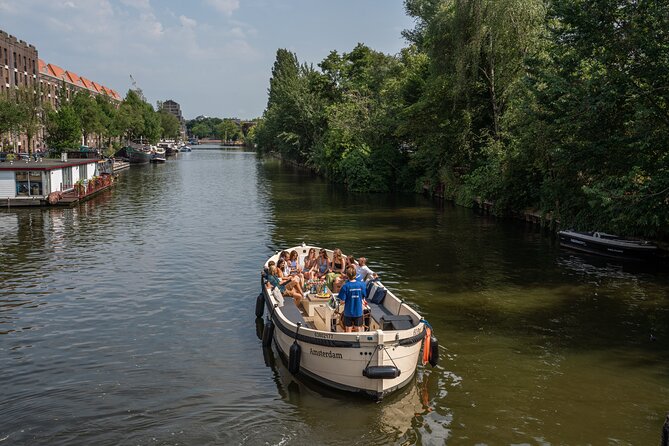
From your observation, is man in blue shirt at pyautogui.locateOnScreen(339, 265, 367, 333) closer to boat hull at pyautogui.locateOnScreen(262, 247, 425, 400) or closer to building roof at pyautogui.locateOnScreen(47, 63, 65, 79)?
boat hull at pyautogui.locateOnScreen(262, 247, 425, 400)

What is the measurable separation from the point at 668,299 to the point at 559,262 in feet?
21.3

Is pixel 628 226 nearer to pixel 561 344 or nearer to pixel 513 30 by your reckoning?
pixel 561 344

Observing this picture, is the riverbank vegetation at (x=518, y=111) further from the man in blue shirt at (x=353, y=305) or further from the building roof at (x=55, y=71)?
the building roof at (x=55, y=71)

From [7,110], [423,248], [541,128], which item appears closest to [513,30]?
[541,128]

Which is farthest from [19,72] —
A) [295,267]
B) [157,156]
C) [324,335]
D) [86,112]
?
[324,335]

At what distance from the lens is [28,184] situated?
44625 mm

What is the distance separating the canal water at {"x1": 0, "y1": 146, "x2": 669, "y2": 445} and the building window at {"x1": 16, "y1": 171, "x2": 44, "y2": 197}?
11688 millimetres

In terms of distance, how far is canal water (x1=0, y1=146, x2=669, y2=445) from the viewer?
12086 mm

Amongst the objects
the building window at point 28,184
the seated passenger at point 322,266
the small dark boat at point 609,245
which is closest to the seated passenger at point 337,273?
the seated passenger at point 322,266

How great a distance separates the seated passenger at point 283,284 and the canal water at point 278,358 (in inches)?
60.9

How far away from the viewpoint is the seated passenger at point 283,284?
17.4 metres

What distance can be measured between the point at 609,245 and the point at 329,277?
1556 cm

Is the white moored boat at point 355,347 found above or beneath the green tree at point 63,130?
beneath

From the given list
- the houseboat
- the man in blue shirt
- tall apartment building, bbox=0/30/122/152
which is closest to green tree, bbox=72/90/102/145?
tall apartment building, bbox=0/30/122/152
